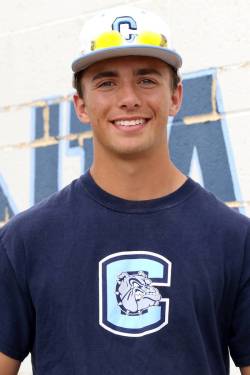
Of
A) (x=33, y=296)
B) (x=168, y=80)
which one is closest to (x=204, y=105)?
(x=168, y=80)

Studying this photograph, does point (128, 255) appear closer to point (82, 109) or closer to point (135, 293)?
point (135, 293)

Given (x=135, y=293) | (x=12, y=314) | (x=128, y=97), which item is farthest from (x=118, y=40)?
(x=12, y=314)

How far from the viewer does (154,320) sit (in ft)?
7.75

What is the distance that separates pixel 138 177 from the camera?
2.49m

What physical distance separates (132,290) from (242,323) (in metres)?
0.34

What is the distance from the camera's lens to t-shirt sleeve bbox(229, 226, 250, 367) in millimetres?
2432

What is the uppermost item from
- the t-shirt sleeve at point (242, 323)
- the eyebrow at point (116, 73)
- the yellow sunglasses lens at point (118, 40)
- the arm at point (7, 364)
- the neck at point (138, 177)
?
the yellow sunglasses lens at point (118, 40)

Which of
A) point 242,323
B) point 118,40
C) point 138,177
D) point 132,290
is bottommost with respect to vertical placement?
point 242,323

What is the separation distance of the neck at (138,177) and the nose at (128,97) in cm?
17

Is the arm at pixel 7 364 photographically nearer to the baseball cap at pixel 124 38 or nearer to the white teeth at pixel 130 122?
the white teeth at pixel 130 122

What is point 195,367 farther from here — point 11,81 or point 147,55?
point 11,81

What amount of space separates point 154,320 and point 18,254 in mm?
425

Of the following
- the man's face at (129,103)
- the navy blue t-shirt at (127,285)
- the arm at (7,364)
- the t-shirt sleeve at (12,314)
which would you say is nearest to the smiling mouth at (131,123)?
the man's face at (129,103)

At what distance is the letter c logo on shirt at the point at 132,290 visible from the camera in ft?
7.77
